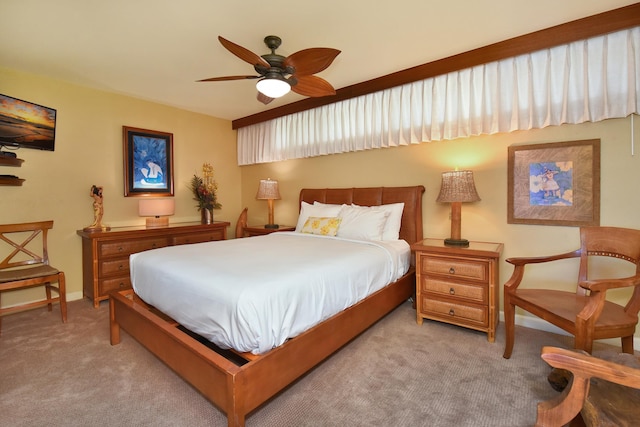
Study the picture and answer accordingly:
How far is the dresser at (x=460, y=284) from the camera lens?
2.40 meters

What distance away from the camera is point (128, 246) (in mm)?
3518

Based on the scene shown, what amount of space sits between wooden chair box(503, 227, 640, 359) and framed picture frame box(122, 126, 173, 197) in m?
4.40

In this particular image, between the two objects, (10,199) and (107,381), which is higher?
(10,199)

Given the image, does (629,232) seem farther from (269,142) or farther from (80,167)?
(80,167)

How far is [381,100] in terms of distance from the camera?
11.4ft

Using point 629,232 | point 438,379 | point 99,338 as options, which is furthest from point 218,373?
point 629,232

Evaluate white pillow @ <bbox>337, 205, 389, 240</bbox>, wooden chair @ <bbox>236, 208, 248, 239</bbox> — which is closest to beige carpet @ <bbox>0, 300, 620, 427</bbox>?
white pillow @ <bbox>337, 205, 389, 240</bbox>

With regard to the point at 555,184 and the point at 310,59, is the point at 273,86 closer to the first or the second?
the point at 310,59

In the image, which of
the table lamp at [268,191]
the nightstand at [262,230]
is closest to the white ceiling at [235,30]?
the table lamp at [268,191]

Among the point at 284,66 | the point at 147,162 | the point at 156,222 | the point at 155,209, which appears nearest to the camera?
the point at 284,66

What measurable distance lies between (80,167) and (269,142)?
2483mm

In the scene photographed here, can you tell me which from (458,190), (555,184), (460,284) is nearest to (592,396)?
(460,284)

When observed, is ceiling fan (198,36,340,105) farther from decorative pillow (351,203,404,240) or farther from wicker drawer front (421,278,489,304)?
wicker drawer front (421,278,489,304)

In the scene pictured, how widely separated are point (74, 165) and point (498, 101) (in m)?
4.74
